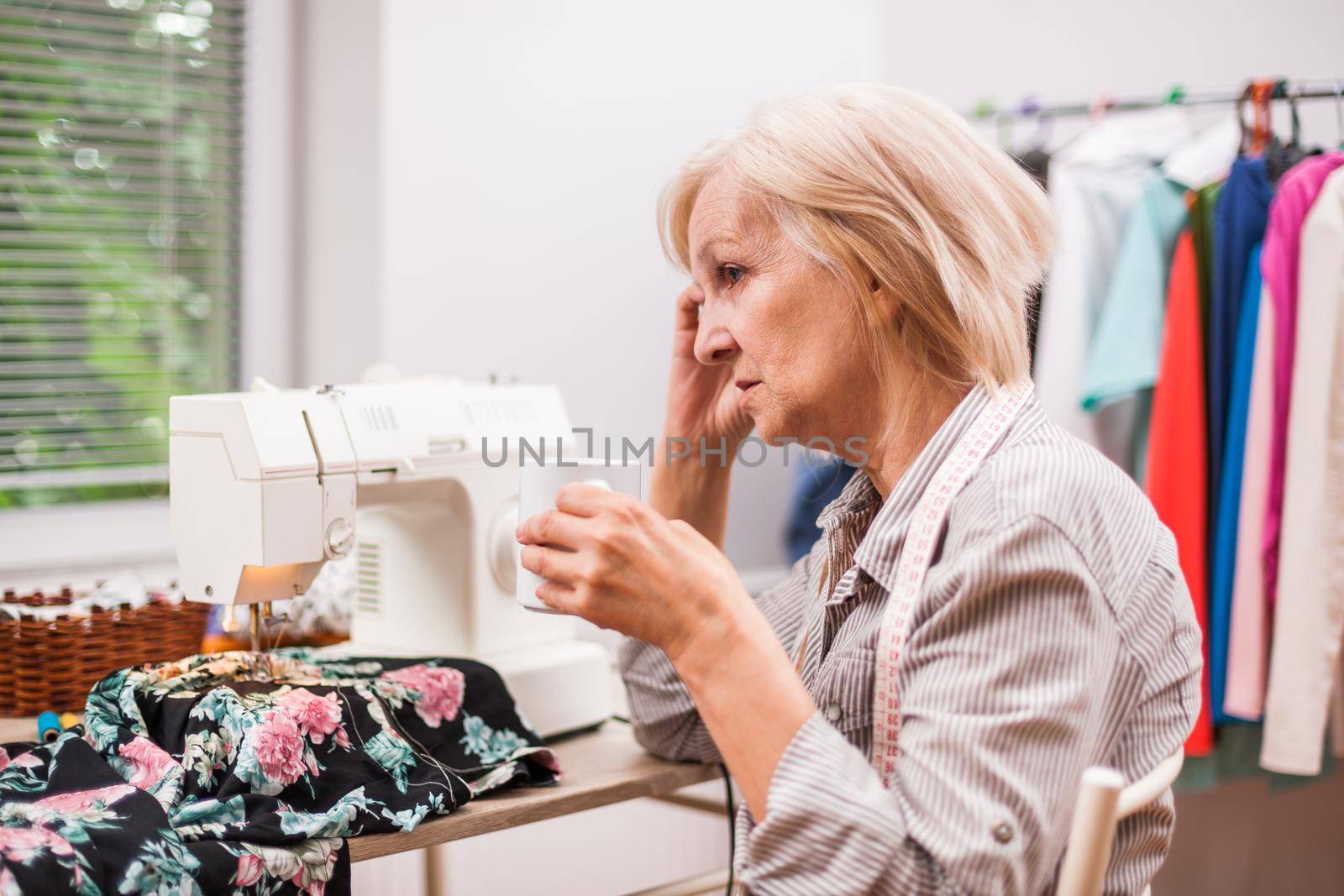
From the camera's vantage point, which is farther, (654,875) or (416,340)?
(654,875)

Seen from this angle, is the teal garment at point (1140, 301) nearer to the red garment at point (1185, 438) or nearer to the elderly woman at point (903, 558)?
the red garment at point (1185, 438)

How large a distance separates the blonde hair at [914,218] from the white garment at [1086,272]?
1102 millimetres

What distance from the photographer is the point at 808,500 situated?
246 cm

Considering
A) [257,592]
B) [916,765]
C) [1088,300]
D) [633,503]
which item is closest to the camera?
[916,765]

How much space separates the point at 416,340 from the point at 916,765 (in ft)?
4.67

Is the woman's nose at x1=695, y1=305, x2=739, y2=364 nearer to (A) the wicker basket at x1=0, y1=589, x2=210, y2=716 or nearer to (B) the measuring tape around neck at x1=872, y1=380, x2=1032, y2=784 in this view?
(B) the measuring tape around neck at x1=872, y1=380, x2=1032, y2=784

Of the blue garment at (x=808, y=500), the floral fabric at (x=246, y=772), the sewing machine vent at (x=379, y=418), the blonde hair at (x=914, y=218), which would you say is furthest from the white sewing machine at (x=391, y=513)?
the blue garment at (x=808, y=500)

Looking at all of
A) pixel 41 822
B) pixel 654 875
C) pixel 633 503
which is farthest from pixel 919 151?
pixel 654 875

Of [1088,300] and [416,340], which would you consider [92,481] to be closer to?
[416,340]

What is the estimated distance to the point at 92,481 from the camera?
2.09m

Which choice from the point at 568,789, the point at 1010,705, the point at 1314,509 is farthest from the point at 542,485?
the point at 1314,509

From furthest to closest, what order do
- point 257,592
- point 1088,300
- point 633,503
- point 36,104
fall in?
point 1088,300 → point 36,104 → point 257,592 → point 633,503

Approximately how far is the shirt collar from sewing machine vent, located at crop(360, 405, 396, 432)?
21.7 inches

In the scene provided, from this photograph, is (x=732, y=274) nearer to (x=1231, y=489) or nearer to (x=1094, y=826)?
(x=1094, y=826)
